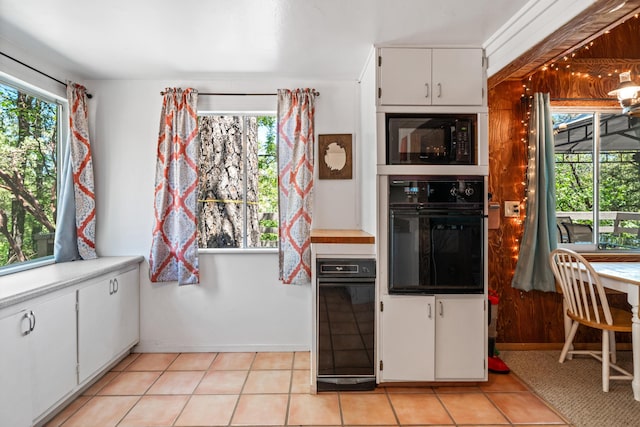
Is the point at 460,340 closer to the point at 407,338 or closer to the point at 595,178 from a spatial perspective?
the point at 407,338

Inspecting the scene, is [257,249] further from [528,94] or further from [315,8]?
[528,94]

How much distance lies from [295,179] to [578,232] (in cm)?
267

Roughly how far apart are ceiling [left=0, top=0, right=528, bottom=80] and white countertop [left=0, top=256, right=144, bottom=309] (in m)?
1.52

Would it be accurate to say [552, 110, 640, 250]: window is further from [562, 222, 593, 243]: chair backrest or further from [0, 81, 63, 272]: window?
[0, 81, 63, 272]: window

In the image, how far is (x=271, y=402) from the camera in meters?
2.44

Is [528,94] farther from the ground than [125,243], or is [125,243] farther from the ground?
[528,94]

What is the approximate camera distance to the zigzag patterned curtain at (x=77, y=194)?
2.97 metres

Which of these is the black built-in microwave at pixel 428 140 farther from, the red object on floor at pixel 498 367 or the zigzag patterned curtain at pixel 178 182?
the zigzag patterned curtain at pixel 178 182

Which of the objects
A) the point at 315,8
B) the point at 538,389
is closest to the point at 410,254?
the point at 538,389

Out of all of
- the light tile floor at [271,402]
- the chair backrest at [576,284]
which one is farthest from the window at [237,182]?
the chair backrest at [576,284]

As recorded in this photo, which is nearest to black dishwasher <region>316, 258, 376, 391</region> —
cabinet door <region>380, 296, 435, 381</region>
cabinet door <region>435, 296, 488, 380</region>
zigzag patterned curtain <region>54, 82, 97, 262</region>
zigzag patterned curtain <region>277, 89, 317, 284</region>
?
cabinet door <region>380, 296, 435, 381</region>

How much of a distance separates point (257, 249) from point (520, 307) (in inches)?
95.9

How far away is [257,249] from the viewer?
335 centimetres

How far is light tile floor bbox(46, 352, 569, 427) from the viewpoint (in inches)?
87.9
